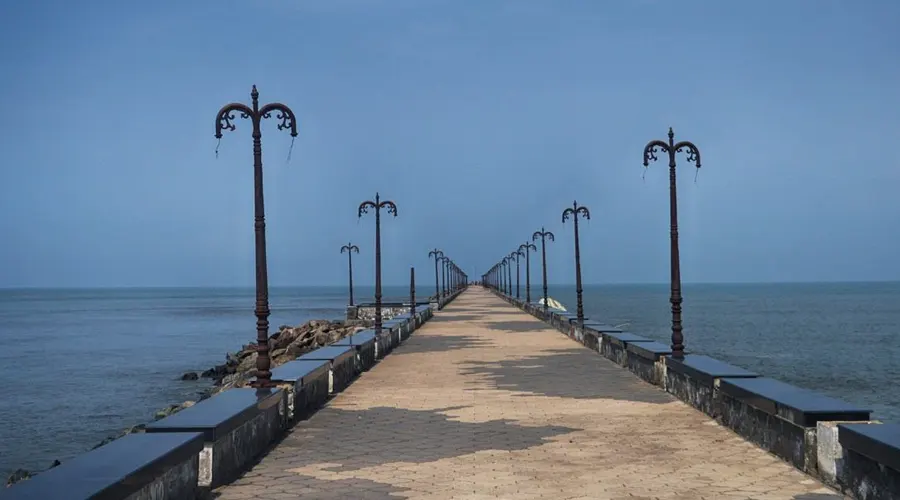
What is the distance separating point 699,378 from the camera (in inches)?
483

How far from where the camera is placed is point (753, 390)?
10.1m

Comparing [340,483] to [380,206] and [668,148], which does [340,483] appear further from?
[380,206]

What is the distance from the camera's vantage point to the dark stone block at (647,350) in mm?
15609

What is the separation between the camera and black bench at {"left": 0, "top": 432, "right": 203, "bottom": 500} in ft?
18.0

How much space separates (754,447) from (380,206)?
20339 millimetres

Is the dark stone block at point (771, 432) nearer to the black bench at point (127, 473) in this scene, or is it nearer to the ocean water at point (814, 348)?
the black bench at point (127, 473)

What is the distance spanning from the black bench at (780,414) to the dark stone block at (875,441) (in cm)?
62

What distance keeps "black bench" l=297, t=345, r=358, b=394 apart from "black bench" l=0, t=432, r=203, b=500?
7.20 metres

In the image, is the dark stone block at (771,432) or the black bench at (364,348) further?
the black bench at (364,348)

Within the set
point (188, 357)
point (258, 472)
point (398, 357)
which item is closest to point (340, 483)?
point (258, 472)

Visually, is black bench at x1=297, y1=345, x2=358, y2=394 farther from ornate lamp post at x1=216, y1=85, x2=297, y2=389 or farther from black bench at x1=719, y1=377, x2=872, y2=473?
black bench at x1=719, y1=377, x2=872, y2=473

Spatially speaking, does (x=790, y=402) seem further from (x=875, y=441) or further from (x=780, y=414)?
(x=875, y=441)

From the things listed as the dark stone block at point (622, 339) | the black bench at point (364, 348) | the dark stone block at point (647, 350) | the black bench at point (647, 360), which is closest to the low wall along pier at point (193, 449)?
A: the black bench at point (364, 348)

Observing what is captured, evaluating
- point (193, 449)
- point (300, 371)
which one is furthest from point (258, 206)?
point (193, 449)
